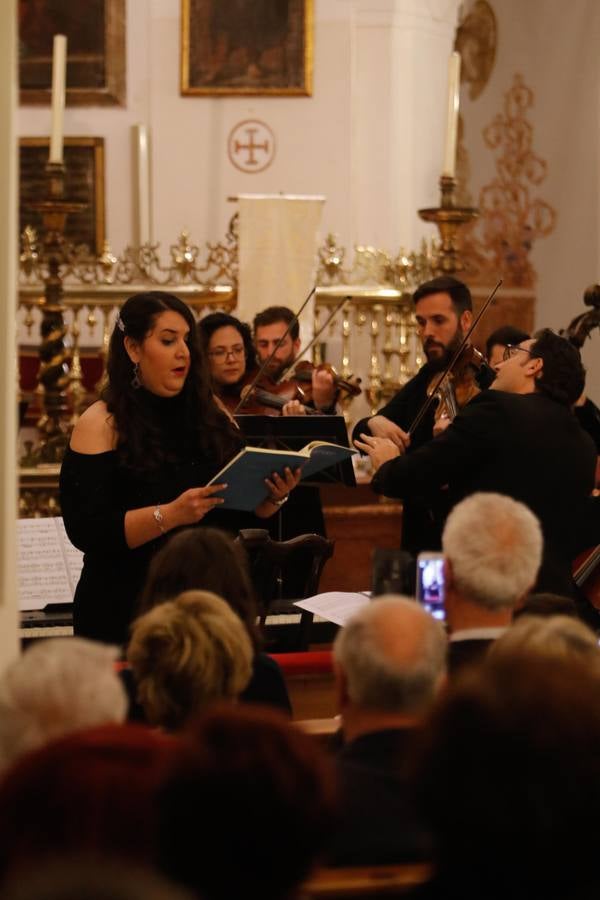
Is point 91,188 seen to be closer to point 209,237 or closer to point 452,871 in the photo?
point 209,237

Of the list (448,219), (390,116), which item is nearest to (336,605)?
(448,219)

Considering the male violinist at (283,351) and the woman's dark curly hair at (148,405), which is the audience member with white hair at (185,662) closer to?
the woman's dark curly hair at (148,405)

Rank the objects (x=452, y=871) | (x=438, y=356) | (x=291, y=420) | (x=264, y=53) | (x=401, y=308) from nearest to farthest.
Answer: (x=452, y=871) < (x=291, y=420) < (x=438, y=356) < (x=401, y=308) < (x=264, y=53)

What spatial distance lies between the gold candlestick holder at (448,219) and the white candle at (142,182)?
3970 millimetres

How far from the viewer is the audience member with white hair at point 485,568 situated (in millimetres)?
2930

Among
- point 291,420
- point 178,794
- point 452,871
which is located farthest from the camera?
point 291,420

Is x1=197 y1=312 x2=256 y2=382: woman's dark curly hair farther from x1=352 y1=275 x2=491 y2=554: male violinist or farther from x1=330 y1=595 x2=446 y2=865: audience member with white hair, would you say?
x1=330 y1=595 x2=446 y2=865: audience member with white hair

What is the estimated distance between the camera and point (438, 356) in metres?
5.01

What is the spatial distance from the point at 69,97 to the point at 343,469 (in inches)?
286

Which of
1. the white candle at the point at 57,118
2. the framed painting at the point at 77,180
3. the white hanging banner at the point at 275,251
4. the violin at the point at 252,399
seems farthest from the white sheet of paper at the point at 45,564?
the framed painting at the point at 77,180

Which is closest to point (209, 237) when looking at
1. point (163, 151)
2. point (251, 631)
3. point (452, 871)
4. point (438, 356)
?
point (163, 151)

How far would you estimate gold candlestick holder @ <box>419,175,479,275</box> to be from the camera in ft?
23.5

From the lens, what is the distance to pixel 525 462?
3939mm

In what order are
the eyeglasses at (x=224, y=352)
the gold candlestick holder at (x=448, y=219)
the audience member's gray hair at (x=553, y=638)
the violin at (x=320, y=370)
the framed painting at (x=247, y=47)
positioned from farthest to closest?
the framed painting at (x=247, y=47) → the gold candlestick holder at (x=448, y=219) → the violin at (x=320, y=370) → the eyeglasses at (x=224, y=352) → the audience member's gray hair at (x=553, y=638)
